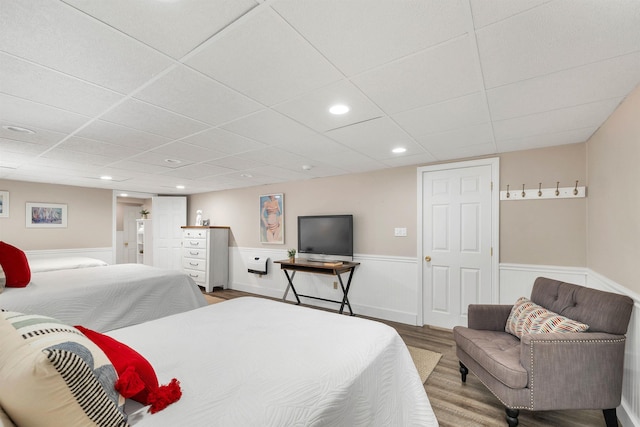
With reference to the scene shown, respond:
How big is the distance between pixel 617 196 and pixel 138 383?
3.18 m

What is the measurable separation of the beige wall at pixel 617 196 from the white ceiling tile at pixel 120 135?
3.65m

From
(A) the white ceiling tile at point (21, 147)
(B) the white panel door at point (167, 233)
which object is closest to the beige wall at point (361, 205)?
(B) the white panel door at point (167, 233)

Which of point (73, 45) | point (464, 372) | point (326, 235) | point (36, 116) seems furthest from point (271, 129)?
point (464, 372)

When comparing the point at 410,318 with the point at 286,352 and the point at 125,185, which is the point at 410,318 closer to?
the point at 286,352

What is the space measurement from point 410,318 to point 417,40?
141 inches

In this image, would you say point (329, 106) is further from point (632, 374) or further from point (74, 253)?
point (74, 253)

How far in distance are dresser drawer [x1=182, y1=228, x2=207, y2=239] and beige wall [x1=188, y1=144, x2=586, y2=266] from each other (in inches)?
19.7

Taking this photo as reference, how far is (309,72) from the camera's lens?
5.26 ft

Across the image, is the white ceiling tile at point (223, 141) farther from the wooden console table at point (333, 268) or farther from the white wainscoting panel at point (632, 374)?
the white wainscoting panel at point (632, 374)

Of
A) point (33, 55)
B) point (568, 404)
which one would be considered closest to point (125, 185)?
point (33, 55)

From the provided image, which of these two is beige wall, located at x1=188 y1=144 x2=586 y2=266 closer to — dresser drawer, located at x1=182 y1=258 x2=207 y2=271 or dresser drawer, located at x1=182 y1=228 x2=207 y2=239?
dresser drawer, located at x1=182 y1=228 x2=207 y2=239

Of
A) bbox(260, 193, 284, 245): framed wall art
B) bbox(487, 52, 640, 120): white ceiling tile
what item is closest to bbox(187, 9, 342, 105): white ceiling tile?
bbox(487, 52, 640, 120): white ceiling tile

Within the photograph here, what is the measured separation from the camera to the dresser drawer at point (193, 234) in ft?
19.8

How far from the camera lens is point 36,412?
68 centimetres
